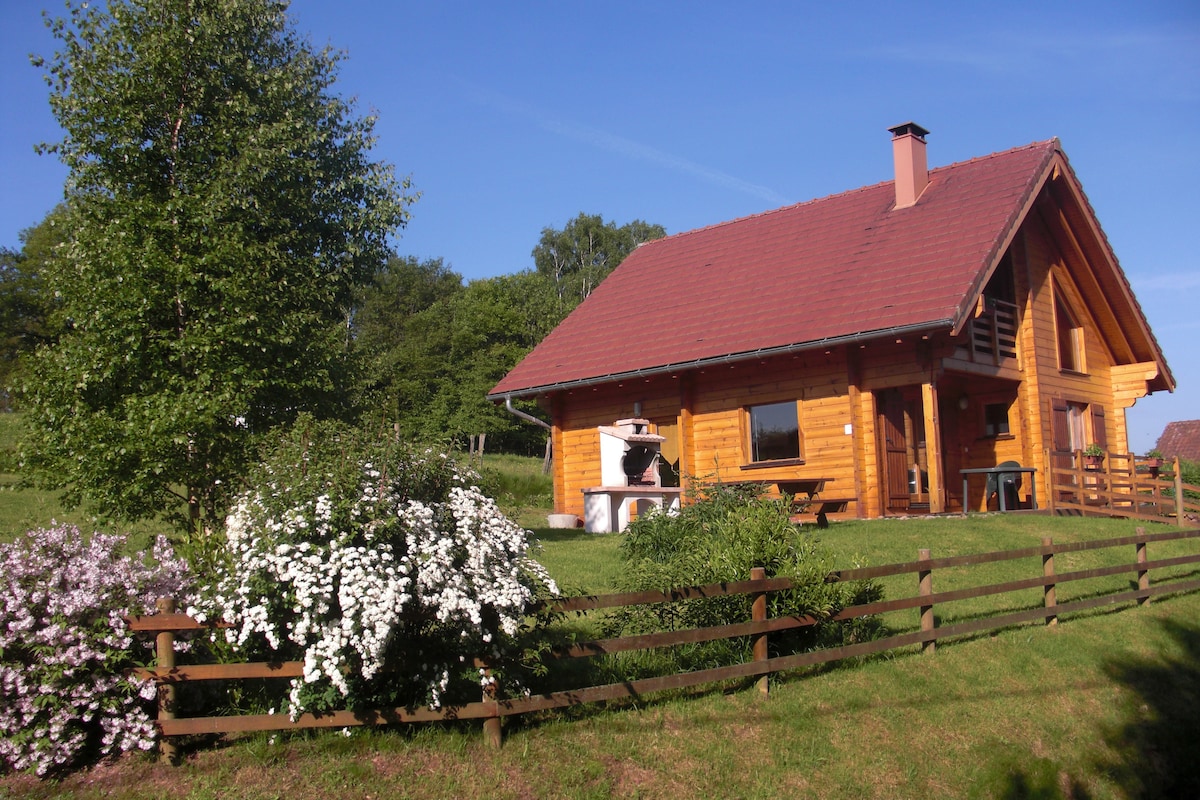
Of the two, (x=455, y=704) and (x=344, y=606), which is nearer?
(x=344, y=606)

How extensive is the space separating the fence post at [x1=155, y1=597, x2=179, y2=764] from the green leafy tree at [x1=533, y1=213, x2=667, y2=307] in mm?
58519

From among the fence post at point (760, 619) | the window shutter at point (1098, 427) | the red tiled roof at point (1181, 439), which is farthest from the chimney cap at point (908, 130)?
the red tiled roof at point (1181, 439)

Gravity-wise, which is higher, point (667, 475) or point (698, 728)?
point (667, 475)

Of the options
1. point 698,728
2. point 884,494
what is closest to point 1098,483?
point 884,494

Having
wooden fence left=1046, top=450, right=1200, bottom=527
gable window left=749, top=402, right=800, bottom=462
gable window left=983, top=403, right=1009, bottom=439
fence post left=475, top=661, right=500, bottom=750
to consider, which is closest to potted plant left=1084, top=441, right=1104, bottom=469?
wooden fence left=1046, top=450, right=1200, bottom=527

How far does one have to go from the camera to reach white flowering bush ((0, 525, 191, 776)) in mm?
5695

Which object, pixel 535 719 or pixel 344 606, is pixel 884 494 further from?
pixel 344 606

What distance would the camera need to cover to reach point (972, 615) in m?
10.6

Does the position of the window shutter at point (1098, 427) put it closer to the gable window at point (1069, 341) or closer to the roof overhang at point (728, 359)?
the gable window at point (1069, 341)

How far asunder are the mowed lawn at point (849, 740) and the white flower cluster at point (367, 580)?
0.46m

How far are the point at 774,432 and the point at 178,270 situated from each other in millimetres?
11084

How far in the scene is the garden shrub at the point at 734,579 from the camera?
Result: 820 centimetres

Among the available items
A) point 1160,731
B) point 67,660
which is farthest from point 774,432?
point 67,660

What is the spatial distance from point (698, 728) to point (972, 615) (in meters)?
4.69
